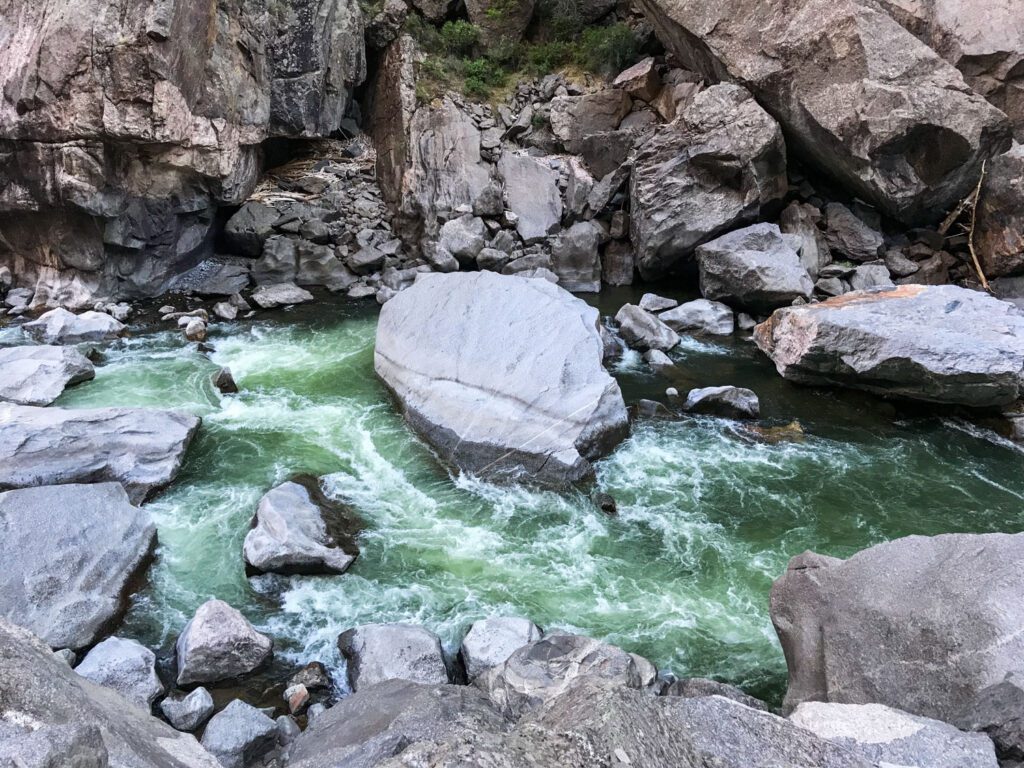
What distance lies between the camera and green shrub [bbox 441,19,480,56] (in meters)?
18.4

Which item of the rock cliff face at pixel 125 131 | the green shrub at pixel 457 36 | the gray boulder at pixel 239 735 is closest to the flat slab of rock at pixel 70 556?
the gray boulder at pixel 239 735

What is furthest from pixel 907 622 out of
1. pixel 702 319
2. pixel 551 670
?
pixel 702 319

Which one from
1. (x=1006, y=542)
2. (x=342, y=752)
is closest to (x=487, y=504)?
(x=342, y=752)

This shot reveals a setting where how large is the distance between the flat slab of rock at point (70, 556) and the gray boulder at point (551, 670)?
300 centimetres

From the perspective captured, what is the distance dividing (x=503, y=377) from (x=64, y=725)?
6081 millimetres

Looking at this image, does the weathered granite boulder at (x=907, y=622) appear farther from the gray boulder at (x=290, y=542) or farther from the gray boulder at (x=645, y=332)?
the gray boulder at (x=645, y=332)

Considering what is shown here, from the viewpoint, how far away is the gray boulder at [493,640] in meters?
4.79

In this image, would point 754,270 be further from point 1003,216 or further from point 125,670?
point 125,670

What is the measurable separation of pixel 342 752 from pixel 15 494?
171 inches

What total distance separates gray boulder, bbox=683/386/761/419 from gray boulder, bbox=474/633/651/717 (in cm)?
472

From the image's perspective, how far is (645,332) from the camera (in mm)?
11164

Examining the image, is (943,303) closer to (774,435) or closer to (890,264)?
(774,435)

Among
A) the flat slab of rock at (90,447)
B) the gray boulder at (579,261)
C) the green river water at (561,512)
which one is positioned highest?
the gray boulder at (579,261)

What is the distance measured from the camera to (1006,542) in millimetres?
3785
